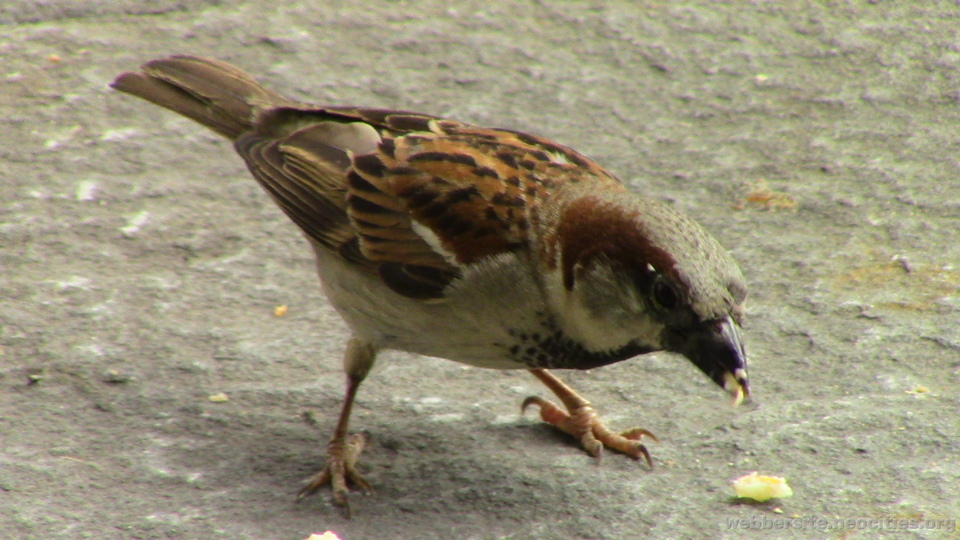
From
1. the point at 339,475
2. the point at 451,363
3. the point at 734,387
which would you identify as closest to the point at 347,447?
the point at 339,475

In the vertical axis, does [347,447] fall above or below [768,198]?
below

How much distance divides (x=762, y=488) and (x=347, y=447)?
1235 millimetres

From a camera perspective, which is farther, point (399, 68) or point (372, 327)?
point (399, 68)

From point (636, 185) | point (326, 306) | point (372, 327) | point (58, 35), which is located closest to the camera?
point (372, 327)

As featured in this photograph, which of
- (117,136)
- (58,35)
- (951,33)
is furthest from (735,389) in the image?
(58,35)

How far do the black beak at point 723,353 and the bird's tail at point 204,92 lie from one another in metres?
1.91

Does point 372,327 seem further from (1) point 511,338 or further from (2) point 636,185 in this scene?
(2) point 636,185

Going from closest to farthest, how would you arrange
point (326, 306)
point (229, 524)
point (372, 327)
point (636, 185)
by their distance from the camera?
point (229, 524) → point (372, 327) → point (326, 306) → point (636, 185)

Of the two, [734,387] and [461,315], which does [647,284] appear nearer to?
[734,387]

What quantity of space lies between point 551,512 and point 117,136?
308 centimetres

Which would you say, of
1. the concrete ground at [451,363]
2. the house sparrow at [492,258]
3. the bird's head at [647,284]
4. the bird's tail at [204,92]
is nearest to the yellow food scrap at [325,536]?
the concrete ground at [451,363]

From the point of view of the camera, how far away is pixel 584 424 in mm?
3658

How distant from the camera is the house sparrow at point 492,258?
300cm

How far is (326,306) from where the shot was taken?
4.45 meters
